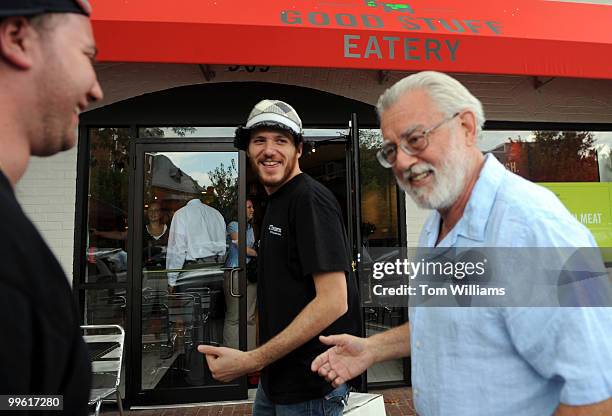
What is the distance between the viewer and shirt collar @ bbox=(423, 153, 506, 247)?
45.5 inches

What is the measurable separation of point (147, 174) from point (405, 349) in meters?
3.69

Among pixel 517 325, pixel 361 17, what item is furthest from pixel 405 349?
pixel 361 17

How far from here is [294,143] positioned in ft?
6.46

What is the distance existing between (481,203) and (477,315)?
1.00 feet

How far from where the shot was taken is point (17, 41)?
0.76 metres

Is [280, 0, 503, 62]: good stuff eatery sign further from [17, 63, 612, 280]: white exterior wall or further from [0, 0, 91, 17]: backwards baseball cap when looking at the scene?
[0, 0, 91, 17]: backwards baseball cap

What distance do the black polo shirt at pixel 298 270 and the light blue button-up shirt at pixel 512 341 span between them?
0.51m

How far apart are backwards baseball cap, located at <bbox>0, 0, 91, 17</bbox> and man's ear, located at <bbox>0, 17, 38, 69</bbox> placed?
2 cm

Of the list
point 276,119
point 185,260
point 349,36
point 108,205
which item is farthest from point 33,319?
point 108,205

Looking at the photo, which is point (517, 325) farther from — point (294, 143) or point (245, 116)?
point (245, 116)

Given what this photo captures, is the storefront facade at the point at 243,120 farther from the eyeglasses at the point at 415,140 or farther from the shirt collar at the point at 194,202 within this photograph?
the eyeglasses at the point at 415,140

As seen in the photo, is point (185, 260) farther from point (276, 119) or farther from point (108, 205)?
point (276, 119)

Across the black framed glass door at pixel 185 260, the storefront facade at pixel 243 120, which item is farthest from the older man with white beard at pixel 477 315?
the black framed glass door at pixel 185 260

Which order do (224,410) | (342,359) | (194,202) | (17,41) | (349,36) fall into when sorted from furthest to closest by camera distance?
(194,202)
(224,410)
(349,36)
(342,359)
(17,41)
